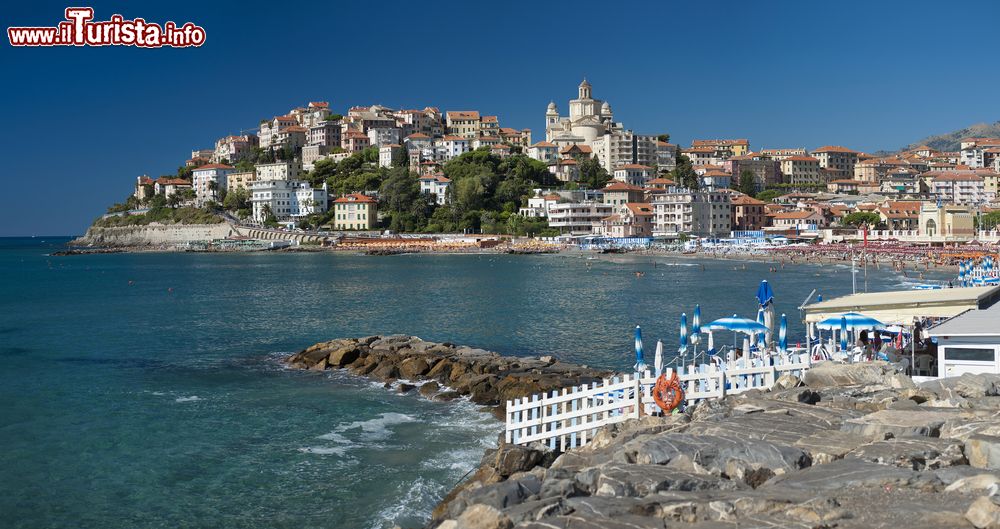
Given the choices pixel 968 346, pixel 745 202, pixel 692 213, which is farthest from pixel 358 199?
pixel 968 346

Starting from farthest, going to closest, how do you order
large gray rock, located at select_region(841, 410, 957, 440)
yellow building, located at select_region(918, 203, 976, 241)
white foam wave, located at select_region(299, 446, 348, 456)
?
yellow building, located at select_region(918, 203, 976, 241)
white foam wave, located at select_region(299, 446, 348, 456)
large gray rock, located at select_region(841, 410, 957, 440)

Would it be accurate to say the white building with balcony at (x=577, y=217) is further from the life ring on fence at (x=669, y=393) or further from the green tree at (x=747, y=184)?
the life ring on fence at (x=669, y=393)

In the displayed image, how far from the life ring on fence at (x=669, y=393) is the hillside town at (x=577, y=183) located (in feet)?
290

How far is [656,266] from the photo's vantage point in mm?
77938

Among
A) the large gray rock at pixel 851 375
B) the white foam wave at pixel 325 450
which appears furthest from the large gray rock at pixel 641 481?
the white foam wave at pixel 325 450

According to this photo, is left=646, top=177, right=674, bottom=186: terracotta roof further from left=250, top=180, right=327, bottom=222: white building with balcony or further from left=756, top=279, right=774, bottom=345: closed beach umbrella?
left=756, top=279, right=774, bottom=345: closed beach umbrella

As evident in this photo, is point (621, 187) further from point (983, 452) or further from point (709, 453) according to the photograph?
point (983, 452)


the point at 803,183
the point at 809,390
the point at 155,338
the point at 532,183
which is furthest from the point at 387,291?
the point at 803,183

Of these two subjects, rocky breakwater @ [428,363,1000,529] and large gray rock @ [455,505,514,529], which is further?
large gray rock @ [455,505,514,529]

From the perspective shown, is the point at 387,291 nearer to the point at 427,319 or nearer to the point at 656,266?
the point at 427,319

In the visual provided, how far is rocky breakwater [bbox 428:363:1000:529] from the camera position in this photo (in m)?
6.79

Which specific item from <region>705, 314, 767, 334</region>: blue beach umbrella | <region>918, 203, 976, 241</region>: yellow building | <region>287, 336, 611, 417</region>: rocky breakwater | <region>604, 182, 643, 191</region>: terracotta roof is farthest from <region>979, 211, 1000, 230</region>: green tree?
<region>705, 314, 767, 334</region>: blue beach umbrella

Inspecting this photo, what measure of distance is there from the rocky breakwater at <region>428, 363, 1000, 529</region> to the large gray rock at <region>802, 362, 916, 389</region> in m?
1.04

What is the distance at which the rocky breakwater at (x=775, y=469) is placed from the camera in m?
6.79
